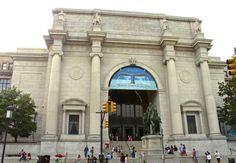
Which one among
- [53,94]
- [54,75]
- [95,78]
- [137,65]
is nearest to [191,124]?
[137,65]

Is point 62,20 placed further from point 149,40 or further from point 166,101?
point 166,101

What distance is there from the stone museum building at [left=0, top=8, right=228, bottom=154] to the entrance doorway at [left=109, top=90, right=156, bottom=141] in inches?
23.7

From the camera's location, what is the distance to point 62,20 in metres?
37.2

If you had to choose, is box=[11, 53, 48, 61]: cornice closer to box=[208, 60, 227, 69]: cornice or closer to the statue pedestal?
the statue pedestal

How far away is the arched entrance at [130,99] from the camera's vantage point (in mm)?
36781

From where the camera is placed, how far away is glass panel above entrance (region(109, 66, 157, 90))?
3631 cm

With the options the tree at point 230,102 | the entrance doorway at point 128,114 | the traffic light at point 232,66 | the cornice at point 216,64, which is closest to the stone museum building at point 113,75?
the entrance doorway at point 128,114

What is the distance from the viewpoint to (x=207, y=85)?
3641 cm

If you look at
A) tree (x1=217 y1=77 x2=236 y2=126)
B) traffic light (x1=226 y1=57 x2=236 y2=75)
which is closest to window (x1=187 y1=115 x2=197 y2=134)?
tree (x1=217 y1=77 x2=236 y2=126)

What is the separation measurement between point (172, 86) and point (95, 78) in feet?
37.9

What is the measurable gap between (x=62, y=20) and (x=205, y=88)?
Result: 970 inches

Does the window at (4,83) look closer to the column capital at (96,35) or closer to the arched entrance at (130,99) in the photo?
the arched entrance at (130,99)

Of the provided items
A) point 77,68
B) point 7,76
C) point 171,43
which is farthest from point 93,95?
point 7,76

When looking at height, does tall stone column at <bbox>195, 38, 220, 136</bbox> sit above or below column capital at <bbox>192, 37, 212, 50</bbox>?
below
